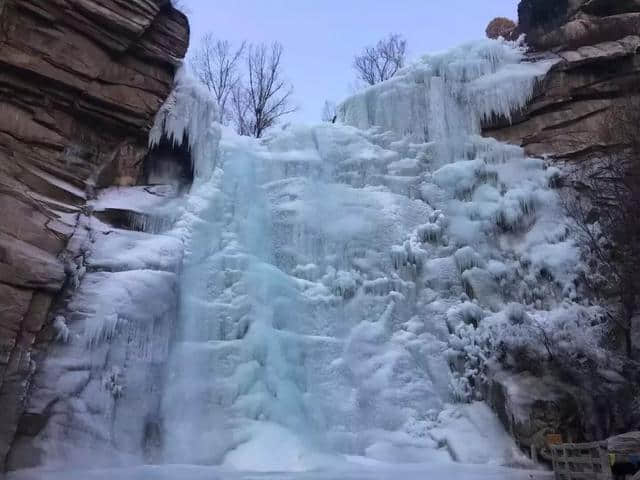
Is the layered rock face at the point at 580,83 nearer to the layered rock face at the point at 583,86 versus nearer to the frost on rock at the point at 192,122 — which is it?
the layered rock face at the point at 583,86

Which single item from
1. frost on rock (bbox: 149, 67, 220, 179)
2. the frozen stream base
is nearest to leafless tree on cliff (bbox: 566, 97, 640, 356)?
the frozen stream base

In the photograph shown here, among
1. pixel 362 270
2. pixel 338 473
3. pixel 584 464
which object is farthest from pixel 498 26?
pixel 338 473

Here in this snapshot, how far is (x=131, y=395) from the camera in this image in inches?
290

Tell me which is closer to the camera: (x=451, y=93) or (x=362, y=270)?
(x=362, y=270)

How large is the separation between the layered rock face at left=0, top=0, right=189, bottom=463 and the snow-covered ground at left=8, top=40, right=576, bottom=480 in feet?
2.02

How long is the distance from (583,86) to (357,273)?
5.93 m

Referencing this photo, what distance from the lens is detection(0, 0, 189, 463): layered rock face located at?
6867 mm

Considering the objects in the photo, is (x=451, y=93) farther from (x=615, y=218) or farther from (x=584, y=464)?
(x=584, y=464)

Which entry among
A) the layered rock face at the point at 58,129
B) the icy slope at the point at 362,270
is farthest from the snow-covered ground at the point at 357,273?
the layered rock face at the point at 58,129

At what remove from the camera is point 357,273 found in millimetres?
9766

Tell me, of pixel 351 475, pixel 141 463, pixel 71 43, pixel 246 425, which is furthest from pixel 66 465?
pixel 71 43

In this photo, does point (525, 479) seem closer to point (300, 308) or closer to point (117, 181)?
point (300, 308)

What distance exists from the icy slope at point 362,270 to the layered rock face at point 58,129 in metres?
1.11

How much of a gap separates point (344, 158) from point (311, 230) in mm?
2052
